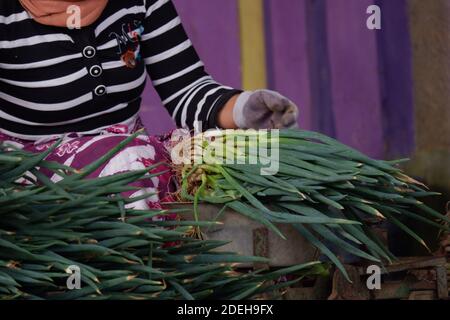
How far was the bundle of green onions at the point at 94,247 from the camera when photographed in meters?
1.68

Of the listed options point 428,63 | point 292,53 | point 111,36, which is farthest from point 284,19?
point 111,36

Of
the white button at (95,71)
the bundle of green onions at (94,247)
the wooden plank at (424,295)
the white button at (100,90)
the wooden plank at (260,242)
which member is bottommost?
the wooden plank at (424,295)

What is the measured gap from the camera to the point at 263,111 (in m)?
2.19

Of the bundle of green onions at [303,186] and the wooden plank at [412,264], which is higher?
the bundle of green onions at [303,186]

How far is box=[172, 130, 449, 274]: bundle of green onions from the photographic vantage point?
6.51 feet

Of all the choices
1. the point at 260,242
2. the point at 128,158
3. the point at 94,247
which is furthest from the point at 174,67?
the point at 94,247

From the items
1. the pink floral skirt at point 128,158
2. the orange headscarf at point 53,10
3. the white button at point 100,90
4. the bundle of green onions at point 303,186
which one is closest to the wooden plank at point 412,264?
the bundle of green onions at point 303,186

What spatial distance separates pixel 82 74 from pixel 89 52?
2.1 inches

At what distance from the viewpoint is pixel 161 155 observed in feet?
7.23

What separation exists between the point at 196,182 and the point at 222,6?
1381 mm

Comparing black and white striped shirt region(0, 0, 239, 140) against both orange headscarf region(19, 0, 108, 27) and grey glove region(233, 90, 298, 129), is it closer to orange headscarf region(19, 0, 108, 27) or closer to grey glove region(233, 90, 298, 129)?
orange headscarf region(19, 0, 108, 27)

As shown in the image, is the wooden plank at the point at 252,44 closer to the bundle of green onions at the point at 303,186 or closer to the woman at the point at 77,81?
the woman at the point at 77,81

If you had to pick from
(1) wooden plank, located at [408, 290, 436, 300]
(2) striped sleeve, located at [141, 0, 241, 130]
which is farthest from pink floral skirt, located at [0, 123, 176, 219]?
(1) wooden plank, located at [408, 290, 436, 300]
